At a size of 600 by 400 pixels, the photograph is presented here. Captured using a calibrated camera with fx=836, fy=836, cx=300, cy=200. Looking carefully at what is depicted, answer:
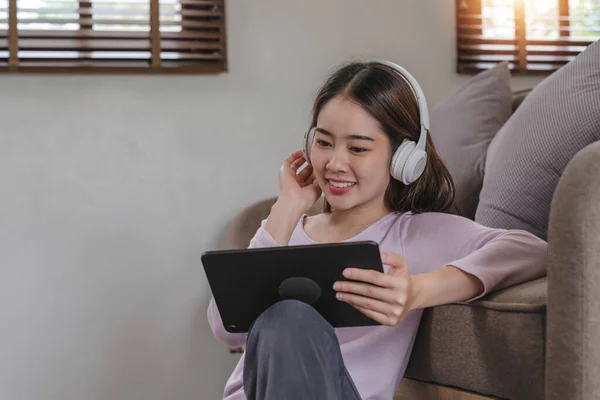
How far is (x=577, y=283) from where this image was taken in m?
0.98

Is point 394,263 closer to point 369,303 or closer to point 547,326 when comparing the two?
point 369,303

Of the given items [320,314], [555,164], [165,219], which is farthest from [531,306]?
[165,219]

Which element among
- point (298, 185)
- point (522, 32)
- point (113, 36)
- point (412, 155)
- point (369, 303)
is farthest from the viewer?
point (522, 32)

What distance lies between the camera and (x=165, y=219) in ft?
7.97

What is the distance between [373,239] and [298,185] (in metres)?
0.18

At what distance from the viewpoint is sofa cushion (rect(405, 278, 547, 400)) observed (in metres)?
1.04

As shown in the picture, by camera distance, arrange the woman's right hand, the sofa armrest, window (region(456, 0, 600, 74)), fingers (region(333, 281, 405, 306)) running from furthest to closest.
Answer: window (region(456, 0, 600, 74)) < the woman's right hand < fingers (region(333, 281, 405, 306)) < the sofa armrest

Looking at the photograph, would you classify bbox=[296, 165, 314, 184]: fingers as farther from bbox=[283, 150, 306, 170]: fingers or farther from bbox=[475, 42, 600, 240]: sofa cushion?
bbox=[475, 42, 600, 240]: sofa cushion

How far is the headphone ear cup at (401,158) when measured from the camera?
4.37 ft

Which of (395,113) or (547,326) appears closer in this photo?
(547,326)

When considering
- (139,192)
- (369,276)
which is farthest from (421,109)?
(139,192)

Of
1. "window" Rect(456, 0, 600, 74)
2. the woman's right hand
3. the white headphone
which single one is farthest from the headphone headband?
"window" Rect(456, 0, 600, 74)

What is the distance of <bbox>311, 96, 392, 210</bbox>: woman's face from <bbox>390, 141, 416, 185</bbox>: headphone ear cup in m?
0.03

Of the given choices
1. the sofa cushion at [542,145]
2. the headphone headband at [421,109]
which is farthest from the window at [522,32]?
the headphone headband at [421,109]
